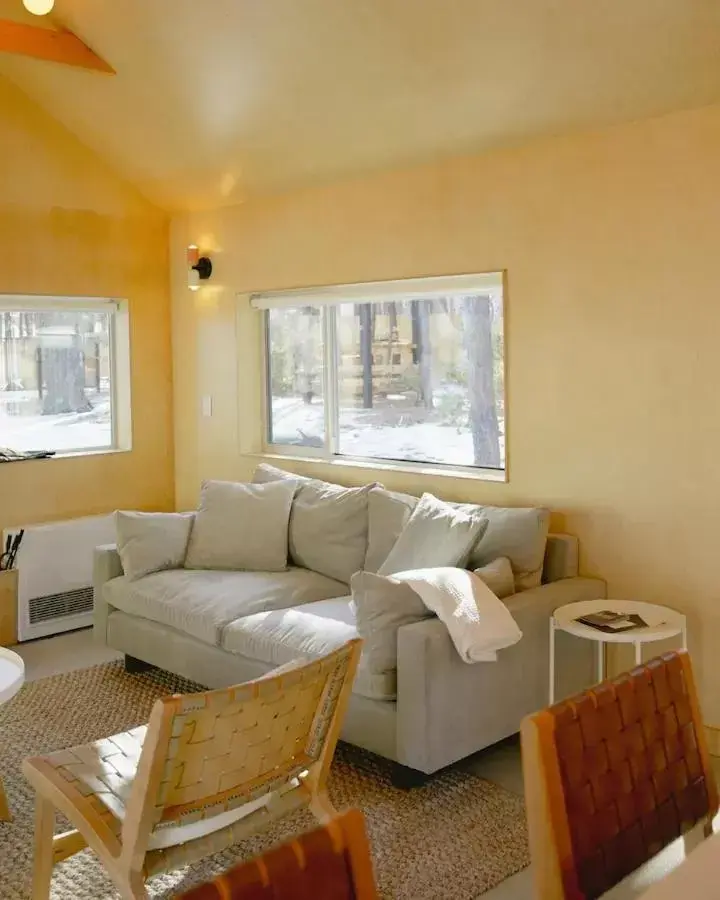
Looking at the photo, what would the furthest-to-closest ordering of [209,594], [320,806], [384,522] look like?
[384,522] < [209,594] < [320,806]

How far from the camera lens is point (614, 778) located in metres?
1.65

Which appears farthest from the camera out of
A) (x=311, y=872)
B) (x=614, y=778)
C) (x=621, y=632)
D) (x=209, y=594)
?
(x=209, y=594)

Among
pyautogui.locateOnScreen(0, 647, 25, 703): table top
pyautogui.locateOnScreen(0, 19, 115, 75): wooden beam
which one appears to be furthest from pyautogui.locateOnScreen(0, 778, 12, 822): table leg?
pyautogui.locateOnScreen(0, 19, 115, 75): wooden beam

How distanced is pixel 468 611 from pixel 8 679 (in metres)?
1.43

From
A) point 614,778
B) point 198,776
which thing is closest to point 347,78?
point 198,776

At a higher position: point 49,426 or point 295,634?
point 49,426

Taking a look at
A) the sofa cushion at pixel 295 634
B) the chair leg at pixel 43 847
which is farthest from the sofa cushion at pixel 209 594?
the chair leg at pixel 43 847

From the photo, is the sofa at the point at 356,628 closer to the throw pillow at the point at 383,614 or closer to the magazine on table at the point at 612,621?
the throw pillow at the point at 383,614

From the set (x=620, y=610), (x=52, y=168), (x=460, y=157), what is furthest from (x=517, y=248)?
(x=52, y=168)

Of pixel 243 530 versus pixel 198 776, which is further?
pixel 243 530

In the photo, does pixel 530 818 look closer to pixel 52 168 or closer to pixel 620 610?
pixel 620 610

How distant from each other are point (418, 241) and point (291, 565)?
159 cm

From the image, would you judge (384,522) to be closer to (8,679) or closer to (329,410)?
(329,410)

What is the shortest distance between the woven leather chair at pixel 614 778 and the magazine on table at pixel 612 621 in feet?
4.54
